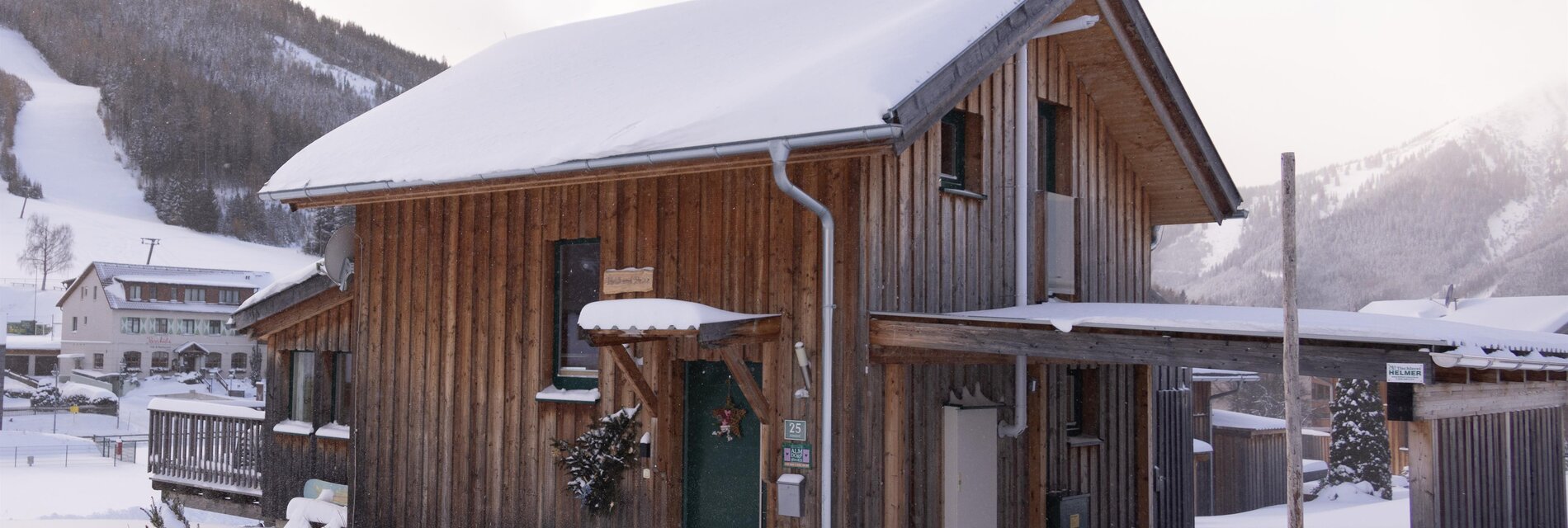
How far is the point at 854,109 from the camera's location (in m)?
8.56

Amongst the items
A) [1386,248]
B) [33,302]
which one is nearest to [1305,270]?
[1386,248]

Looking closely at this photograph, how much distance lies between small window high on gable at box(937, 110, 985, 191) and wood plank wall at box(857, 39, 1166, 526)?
3.3 inches

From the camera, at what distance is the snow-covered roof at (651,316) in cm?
875

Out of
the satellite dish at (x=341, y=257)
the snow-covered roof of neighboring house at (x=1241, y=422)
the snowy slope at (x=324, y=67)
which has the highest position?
the snowy slope at (x=324, y=67)

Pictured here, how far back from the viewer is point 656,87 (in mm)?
11461

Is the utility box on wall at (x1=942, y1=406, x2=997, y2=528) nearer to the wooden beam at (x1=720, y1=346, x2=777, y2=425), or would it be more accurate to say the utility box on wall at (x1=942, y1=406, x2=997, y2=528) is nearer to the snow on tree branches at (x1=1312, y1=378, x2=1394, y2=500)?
the wooden beam at (x1=720, y1=346, x2=777, y2=425)

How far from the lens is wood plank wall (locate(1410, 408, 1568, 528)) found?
9.10 meters

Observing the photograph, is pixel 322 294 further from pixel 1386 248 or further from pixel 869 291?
pixel 1386 248

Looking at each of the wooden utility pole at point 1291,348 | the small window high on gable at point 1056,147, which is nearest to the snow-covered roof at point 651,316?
the wooden utility pole at point 1291,348

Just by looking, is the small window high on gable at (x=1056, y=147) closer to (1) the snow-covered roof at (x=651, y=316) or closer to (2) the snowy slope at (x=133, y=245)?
(1) the snow-covered roof at (x=651, y=316)

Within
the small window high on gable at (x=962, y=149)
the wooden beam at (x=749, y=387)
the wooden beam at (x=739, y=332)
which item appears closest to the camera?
the wooden beam at (x=739, y=332)

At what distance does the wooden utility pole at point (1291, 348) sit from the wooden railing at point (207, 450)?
1168cm

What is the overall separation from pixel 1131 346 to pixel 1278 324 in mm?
898

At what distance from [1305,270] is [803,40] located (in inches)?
4539
